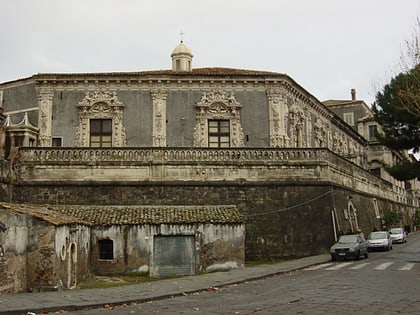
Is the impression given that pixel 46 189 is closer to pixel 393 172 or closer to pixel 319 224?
pixel 319 224

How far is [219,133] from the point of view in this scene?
3053 centimetres

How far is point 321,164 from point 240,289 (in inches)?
486

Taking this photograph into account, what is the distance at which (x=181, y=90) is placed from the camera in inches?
1190

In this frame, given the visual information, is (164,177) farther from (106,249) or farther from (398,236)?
(398,236)

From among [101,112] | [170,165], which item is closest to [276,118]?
[170,165]

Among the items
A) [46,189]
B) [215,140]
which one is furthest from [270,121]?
[46,189]

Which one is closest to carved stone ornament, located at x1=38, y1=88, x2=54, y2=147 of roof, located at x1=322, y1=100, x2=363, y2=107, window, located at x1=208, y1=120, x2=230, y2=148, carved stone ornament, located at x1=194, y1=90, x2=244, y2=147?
carved stone ornament, located at x1=194, y1=90, x2=244, y2=147

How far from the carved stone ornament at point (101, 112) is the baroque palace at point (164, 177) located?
2.5 inches

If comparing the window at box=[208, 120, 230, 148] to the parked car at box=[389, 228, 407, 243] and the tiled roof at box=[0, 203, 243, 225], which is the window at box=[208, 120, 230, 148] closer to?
the tiled roof at box=[0, 203, 243, 225]

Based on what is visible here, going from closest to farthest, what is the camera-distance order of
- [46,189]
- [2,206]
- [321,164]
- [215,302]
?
[215,302]
[2,206]
[46,189]
[321,164]

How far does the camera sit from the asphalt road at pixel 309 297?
1071 cm

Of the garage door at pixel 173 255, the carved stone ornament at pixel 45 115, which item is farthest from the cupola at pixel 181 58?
the garage door at pixel 173 255

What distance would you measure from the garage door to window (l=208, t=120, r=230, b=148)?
11.3 meters

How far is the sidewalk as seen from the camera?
1170 centimetres
